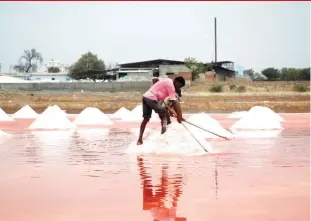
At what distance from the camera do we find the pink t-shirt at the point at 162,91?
461 inches

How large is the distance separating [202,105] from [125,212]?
133ft

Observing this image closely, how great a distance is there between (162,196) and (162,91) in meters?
4.67

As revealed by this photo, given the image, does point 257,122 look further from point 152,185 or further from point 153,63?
point 153,63

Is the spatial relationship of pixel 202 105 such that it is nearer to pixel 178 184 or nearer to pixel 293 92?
pixel 293 92

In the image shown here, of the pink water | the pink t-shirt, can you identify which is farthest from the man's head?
the pink water

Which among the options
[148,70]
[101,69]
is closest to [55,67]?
[101,69]

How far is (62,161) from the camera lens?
11.3 meters

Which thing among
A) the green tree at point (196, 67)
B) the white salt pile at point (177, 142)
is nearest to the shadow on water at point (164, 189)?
the white salt pile at point (177, 142)

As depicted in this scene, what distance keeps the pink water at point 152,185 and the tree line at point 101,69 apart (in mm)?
59902

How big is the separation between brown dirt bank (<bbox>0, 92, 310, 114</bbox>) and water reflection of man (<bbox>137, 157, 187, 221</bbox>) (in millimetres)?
34503

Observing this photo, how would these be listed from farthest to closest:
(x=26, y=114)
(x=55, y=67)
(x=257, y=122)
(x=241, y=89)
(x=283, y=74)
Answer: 1. (x=55, y=67)
2. (x=283, y=74)
3. (x=241, y=89)
4. (x=26, y=114)
5. (x=257, y=122)

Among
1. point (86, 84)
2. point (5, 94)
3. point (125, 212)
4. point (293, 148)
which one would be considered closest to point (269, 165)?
point (293, 148)

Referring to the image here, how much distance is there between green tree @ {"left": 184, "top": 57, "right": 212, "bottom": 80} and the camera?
2815 inches

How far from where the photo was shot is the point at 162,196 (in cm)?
746
